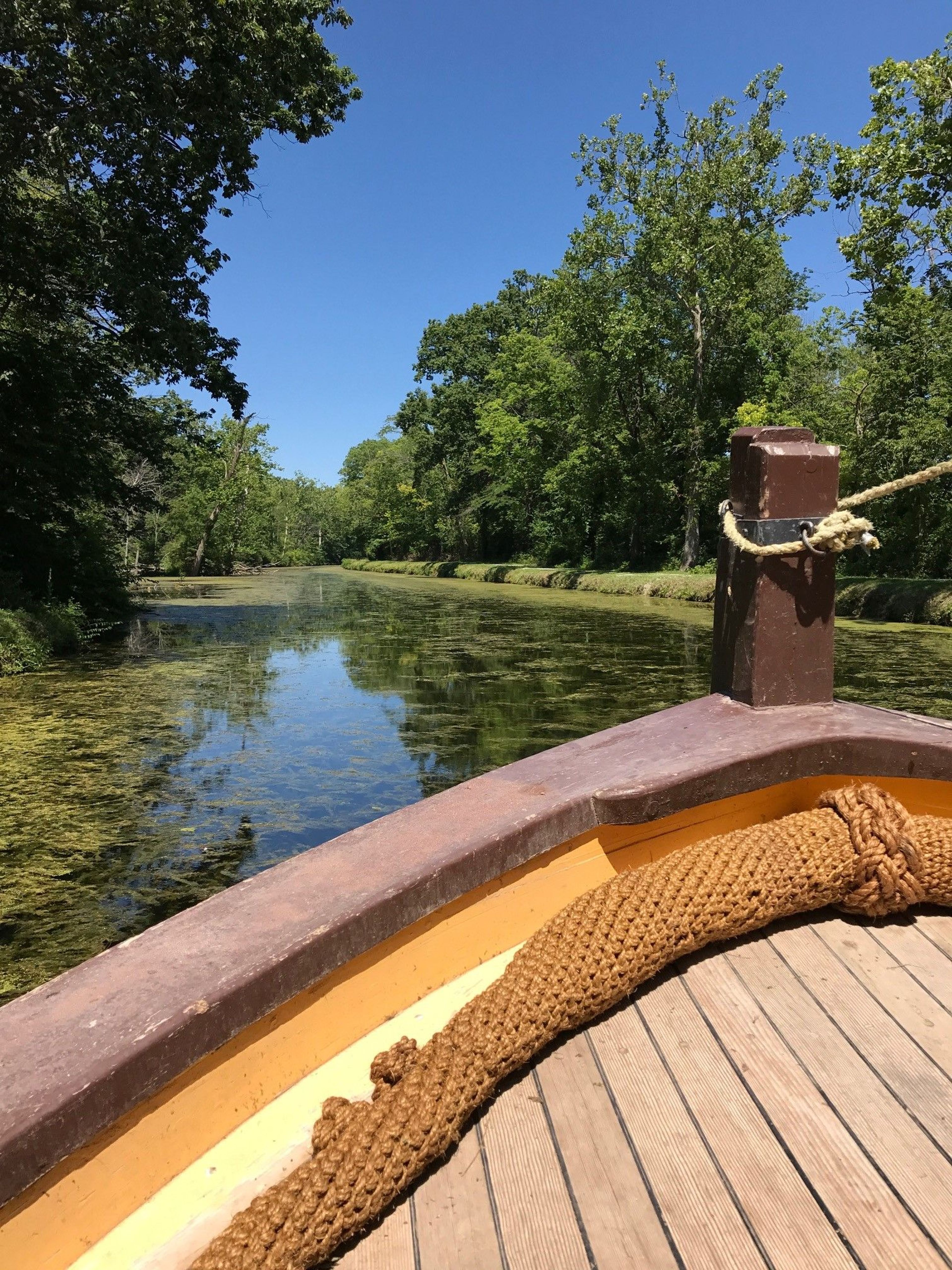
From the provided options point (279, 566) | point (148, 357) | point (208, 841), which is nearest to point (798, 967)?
point (208, 841)

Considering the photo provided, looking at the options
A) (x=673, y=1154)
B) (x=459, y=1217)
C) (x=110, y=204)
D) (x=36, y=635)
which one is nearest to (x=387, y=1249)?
(x=459, y=1217)

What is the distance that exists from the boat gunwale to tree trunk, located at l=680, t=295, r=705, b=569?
23146 mm

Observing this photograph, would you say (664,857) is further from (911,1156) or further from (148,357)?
(148,357)

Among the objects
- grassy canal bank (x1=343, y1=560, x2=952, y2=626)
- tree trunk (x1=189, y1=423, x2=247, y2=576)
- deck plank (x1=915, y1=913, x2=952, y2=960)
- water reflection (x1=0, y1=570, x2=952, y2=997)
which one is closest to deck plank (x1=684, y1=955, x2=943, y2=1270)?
deck plank (x1=915, y1=913, x2=952, y2=960)

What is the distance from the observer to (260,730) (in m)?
6.27

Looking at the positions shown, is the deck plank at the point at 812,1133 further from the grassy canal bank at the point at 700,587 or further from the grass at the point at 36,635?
the grassy canal bank at the point at 700,587

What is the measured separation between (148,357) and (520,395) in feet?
72.4

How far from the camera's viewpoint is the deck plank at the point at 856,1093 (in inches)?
41.3

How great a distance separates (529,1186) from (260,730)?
546 centimetres

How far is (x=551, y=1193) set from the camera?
3.48 ft

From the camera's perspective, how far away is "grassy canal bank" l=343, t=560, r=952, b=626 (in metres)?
13.8

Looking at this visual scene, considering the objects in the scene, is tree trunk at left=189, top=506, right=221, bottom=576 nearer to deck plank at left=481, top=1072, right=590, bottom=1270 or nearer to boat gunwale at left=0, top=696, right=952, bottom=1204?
boat gunwale at left=0, top=696, right=952, bottom=1204

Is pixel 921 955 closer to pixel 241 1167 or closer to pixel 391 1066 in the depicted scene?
pixel 391 1066

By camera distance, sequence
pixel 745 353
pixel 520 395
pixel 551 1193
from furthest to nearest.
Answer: pixel 520 395, pixel 745 353, pixel 551 1193
